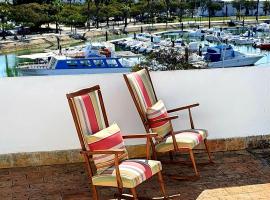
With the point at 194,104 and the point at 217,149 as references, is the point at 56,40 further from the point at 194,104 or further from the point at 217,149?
the point at 217,149

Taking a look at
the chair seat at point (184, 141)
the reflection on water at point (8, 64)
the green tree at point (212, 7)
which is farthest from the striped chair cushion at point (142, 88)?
the green tree at point (212, 7)

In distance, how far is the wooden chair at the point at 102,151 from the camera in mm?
3828

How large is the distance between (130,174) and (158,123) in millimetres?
1041

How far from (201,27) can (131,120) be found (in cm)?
123

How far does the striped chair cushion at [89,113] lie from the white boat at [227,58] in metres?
1.69

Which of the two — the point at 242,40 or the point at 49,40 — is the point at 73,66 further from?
the point at 242,40

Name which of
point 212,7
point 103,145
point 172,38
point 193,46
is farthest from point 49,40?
point 212,7

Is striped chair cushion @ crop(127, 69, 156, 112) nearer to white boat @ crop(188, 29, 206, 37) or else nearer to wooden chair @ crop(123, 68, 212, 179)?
wooden chair @ crop(123, 68, 212, 179)

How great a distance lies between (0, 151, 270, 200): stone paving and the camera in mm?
4465

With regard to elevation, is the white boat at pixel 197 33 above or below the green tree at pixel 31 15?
below

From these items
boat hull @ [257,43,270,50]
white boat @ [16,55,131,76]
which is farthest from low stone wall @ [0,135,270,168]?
boat hull @ [257,43,270,50]

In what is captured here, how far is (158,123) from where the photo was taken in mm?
4793

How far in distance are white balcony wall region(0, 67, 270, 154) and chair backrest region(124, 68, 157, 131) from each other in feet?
1.39

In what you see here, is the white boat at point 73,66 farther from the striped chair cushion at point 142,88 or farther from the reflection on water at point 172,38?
the striped chair cushion at point 142,88
